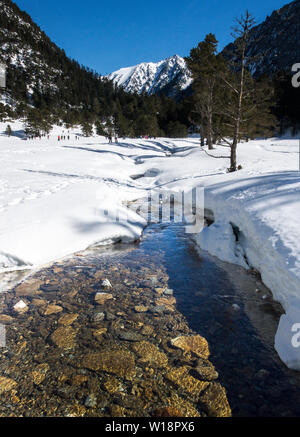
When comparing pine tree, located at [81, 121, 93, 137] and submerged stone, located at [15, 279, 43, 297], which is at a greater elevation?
pine tree, located at [81, 121, 93, 137]

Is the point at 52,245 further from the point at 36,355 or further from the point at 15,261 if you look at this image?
the point at 36,355

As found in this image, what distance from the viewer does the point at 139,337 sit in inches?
117

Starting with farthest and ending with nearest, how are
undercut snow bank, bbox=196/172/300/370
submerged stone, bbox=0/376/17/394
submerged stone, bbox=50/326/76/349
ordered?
submerged stone, bbox=50/326/76/349 → undercut snow bank, bbox=196/172/300/370 → submerged stone, bbox=0/376/17/394

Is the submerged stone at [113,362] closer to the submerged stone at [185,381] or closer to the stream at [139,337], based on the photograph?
the stream at [139,337]

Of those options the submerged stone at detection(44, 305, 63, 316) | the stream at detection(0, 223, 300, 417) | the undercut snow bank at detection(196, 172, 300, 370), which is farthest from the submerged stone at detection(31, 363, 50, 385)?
the undercut snow bank at detection(196, 172, 300, 370)

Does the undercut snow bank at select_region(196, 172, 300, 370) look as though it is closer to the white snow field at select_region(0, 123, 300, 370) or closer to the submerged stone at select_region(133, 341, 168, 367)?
the white snow field at select_region(0, 123, 300, 370)

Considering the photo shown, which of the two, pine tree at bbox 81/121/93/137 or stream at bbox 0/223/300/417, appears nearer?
stream at bbox 0/223/300/417

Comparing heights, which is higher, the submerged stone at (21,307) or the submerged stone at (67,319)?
the submerged stone at (21,307)

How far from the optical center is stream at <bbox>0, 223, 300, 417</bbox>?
2.17 meters

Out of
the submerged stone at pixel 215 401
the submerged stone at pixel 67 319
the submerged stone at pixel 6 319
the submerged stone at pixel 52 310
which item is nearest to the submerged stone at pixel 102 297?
the submerged stone at pixel 67 319

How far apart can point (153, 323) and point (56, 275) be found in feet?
7.53

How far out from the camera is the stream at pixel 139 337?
85.5 inches

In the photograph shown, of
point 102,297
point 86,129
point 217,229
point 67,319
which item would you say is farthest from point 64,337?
point 86,129
